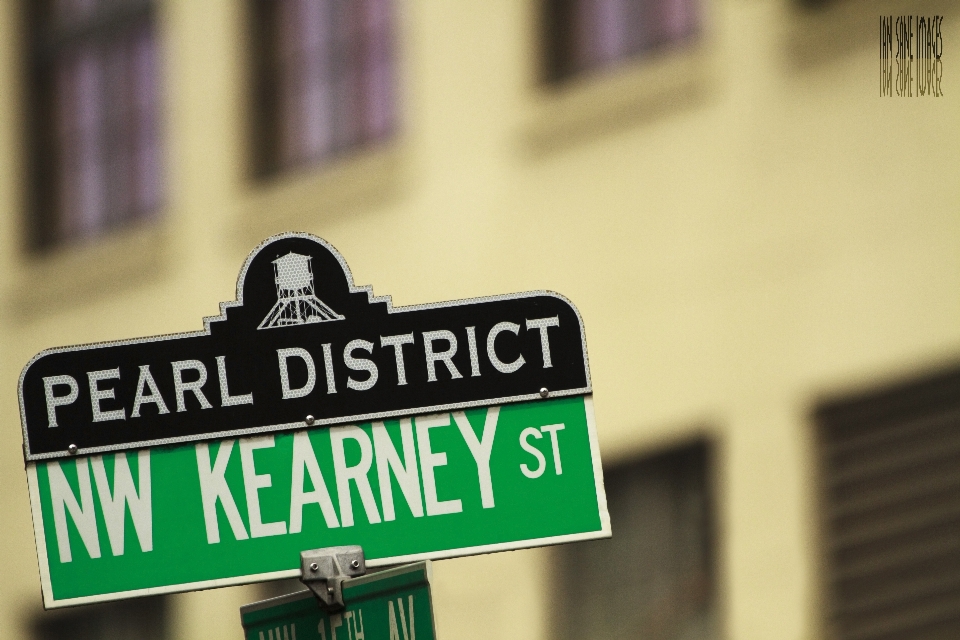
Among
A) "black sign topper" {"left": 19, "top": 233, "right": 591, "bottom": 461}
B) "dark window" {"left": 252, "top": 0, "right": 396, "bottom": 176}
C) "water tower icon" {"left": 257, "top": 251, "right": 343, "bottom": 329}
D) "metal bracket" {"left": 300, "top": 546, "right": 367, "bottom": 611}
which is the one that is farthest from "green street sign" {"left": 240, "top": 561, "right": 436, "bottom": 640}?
"dark window" {"left": 252, "top": 0, "right": 396, "bottom": 176}

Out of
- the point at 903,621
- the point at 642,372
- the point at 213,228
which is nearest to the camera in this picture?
the point at 903,621

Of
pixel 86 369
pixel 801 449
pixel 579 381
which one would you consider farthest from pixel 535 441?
pixel 801 449

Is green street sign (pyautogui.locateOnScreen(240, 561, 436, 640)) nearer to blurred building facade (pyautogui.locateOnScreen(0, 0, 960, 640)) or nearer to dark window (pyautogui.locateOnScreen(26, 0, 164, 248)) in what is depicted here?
blurred building facade (pyautogui.locateOnScreen(0, 0, 960, 640))

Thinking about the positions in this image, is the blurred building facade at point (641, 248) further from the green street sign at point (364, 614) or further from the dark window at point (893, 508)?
the green street sign at point (364, 614)

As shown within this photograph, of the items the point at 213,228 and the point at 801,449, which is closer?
the point at 801,449

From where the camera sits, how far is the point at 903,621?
4.12 m

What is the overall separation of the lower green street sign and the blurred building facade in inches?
96.7

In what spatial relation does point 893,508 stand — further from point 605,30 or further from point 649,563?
point 605,30

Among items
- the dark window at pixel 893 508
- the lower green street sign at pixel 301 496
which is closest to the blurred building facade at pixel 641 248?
the dark window at pixel 893 508

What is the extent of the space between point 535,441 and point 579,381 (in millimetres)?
103

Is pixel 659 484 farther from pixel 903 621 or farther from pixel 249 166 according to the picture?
pixel 249 166

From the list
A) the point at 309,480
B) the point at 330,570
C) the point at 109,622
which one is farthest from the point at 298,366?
the point at 109,622

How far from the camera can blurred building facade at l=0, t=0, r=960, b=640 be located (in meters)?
4.20

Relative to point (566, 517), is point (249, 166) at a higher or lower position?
higher
